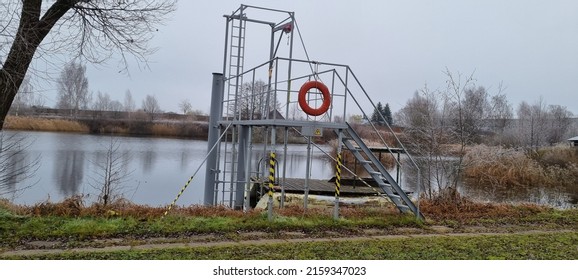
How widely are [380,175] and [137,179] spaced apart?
13504mm

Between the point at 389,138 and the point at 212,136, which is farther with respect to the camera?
the point at 389,138

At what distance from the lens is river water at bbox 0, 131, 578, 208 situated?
54.6 ft

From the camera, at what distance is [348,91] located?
9.75 meters

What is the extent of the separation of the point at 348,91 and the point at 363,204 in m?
3.39

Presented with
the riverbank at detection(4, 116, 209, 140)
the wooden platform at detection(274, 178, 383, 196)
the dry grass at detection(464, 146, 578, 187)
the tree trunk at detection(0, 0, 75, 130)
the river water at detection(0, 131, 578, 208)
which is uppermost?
the tree trunk at detection(0, 0, 75, 130)

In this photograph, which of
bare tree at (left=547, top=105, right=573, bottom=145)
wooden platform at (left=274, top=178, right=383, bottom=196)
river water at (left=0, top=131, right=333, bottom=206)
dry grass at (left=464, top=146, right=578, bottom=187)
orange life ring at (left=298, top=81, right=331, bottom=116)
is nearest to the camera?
orange life ring at (left=298, top=81, right=331, bottom=116)

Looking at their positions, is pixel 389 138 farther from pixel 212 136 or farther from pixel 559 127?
pixel 559 127

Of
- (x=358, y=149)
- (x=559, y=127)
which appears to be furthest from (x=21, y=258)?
(x=559, y=127)

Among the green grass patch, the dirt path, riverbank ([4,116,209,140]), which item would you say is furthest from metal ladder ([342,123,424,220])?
riverbank ([4,116,209,140])

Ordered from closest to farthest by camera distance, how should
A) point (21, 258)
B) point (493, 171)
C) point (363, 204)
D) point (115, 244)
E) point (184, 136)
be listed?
1. point (21, 258)
2. point (115, 244)
3. point (363, 204)
4. point (493, 171)
5. point (184, 136)

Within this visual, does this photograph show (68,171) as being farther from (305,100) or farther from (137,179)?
(305,100)

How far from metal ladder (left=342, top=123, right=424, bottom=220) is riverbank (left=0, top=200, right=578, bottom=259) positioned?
26 cm

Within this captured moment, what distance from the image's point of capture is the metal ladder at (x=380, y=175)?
9773 millimetres

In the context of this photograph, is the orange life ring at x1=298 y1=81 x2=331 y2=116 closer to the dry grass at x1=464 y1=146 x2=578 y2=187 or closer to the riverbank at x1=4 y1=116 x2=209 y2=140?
the dry grass at x1=464 y1=146 x2=578 y2=187
